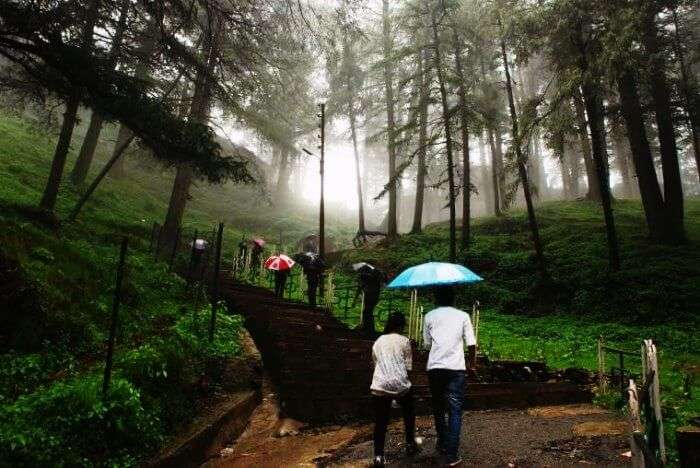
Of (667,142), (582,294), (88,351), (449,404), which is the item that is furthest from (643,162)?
(88,351)

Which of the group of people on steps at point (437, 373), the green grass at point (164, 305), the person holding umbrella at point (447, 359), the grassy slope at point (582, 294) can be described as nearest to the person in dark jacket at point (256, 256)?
Answer: the grassy slope at point (582, 294)

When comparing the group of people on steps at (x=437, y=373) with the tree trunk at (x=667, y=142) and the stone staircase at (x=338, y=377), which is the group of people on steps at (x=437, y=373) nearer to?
the stone staircase at (x=338, y=377)

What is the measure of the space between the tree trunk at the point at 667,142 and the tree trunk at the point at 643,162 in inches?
13.4

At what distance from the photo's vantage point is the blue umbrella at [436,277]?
209 inches

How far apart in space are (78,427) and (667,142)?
21811 millimetres

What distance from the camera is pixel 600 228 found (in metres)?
20.8

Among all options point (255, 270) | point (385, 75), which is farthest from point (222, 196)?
point (255, 270)

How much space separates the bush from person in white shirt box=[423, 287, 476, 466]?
10.2 feet

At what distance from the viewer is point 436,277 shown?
17.8 ft

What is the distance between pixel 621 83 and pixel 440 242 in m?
10.3

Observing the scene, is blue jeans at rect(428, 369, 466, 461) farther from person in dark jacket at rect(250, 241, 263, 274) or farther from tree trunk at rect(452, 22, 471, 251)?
tree trunk at rect(452, 22, 471, 251)

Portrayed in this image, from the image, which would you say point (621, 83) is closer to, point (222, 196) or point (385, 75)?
point (385, 75)

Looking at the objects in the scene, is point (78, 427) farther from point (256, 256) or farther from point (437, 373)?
point (256, 256)

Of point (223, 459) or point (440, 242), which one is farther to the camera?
point (440, 242)
